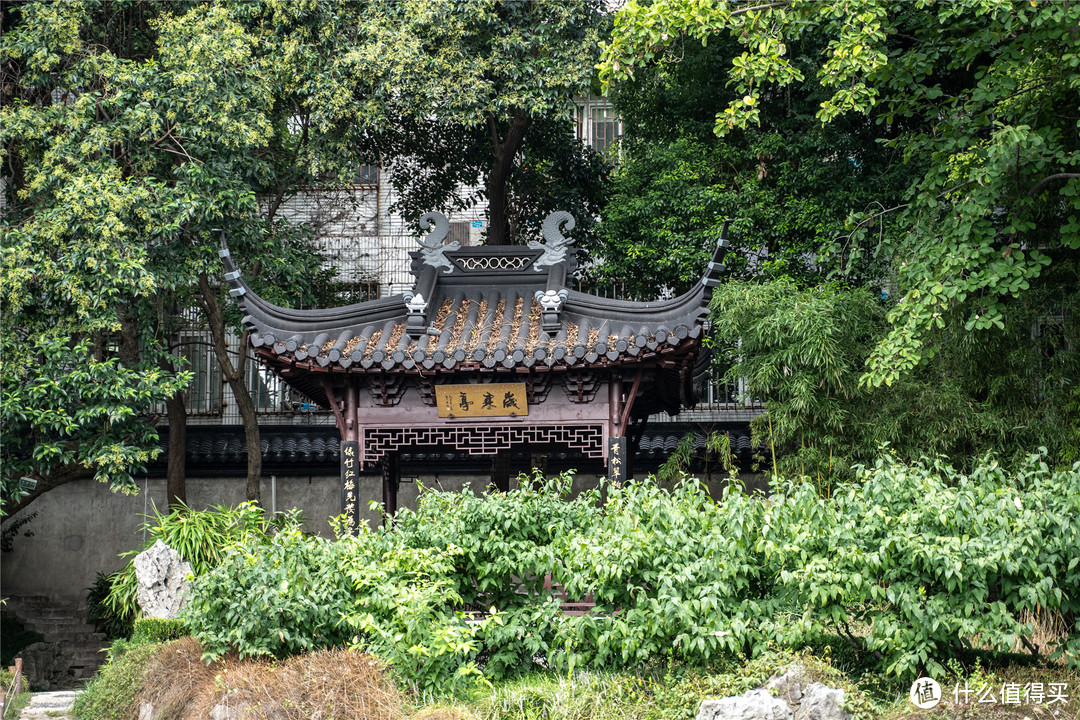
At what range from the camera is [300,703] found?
17.6 feet

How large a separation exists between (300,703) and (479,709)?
3.14 ft

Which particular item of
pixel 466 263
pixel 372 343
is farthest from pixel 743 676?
pixel 466 263

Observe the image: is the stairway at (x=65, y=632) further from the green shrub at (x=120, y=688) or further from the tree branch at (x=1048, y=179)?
the tree branch at (x=1048, y=179)

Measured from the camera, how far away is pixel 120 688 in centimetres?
667

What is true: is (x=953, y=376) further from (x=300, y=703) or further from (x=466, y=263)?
(x=300, y=703)

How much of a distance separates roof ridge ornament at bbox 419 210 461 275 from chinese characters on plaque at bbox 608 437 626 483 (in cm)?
221

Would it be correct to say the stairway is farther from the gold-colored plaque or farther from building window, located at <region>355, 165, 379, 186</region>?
building window, located at <region>355, 165, 379, 186</region>

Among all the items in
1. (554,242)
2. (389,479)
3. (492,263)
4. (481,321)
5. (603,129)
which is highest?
(603,129)

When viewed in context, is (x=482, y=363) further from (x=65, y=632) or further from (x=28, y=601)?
(x=28, y=601)

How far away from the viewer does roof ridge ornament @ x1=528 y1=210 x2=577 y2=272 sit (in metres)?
8.59

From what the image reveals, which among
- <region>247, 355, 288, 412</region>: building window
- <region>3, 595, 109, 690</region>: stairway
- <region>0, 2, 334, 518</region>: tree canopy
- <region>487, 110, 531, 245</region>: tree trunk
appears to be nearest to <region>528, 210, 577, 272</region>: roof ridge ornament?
<region>0, 2, 334, 518</region>: tree canopy

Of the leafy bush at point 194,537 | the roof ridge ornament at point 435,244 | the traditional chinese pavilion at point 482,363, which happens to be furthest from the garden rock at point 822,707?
the roof ridge ornament at point 435,244

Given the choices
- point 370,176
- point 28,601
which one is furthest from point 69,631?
point 370,176

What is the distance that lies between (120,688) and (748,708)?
418 cm
